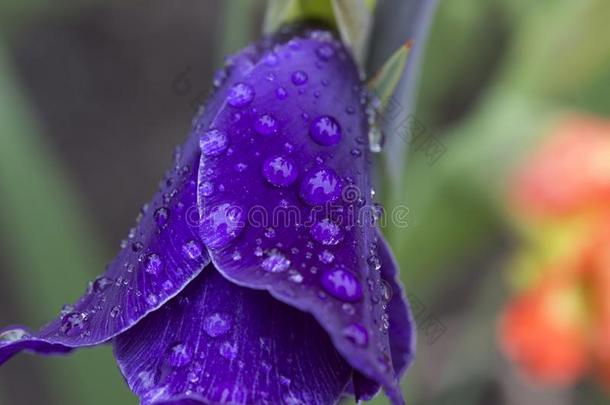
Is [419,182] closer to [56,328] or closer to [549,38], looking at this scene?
[549,38]

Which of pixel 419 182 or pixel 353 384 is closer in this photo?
pixel 353 384

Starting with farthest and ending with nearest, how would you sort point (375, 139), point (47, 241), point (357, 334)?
point (47, 241)
point (375, 139)
point (357, 334)

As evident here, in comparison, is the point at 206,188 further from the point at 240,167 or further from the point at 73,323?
the point at 73,323

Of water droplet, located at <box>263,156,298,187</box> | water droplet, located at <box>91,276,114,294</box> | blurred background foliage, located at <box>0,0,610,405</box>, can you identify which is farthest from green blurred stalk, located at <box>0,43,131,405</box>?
water droplet, located at <box>263,156,298,187</box>

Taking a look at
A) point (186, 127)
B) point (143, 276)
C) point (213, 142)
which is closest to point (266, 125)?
point (213, 142)

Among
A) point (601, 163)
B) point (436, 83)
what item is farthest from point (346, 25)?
point (436, 83)

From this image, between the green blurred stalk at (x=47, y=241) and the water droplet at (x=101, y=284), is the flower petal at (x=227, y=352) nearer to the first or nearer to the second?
the water droplet at (x=101, y=284)

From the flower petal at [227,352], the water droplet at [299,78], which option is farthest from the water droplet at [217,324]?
the water droplet at [299,78]
